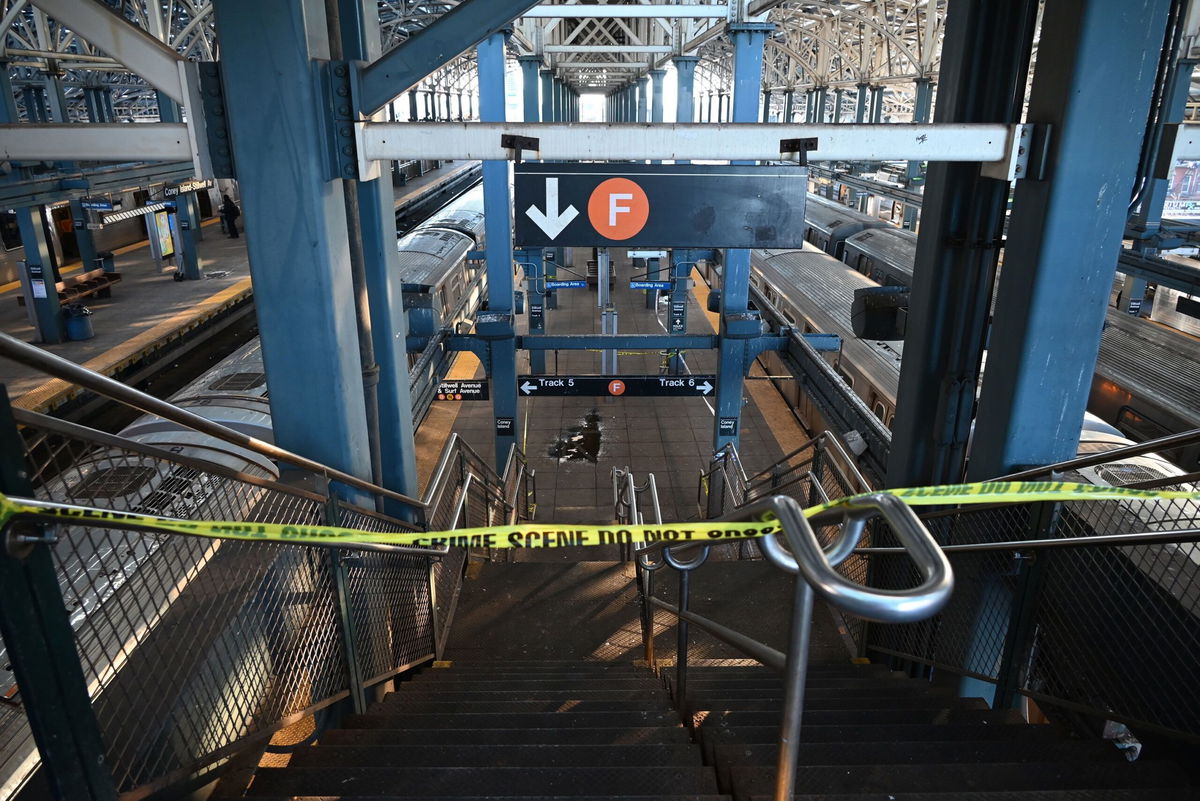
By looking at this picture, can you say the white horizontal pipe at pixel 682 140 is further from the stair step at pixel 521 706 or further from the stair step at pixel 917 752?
the stair step at pixel 521 706

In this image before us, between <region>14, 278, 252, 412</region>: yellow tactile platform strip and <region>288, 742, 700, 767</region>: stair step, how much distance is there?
9994mm

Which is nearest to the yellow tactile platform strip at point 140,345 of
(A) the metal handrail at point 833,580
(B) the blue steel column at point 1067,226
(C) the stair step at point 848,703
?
(C) the stair step at point 848,703

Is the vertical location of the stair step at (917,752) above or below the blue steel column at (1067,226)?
below

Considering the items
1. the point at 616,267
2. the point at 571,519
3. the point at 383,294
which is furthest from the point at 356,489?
the point at 616,267

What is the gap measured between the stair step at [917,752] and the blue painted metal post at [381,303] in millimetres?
2598

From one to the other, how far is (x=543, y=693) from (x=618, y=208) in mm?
2704

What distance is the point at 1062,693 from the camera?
3.29m

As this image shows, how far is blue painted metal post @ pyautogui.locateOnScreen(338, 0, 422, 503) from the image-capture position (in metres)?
3.99

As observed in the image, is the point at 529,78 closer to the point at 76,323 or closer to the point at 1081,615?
the point at 76,323

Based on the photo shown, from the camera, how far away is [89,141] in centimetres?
362

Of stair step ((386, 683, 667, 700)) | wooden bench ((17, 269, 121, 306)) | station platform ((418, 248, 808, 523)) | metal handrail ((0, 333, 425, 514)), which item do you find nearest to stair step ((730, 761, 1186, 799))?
stair step ((386, 683, 667, 700))

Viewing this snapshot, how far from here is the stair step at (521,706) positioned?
3768 mm

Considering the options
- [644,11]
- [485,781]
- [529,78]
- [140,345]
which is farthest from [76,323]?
[485,781]

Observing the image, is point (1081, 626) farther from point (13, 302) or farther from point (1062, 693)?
point (13, 302)
